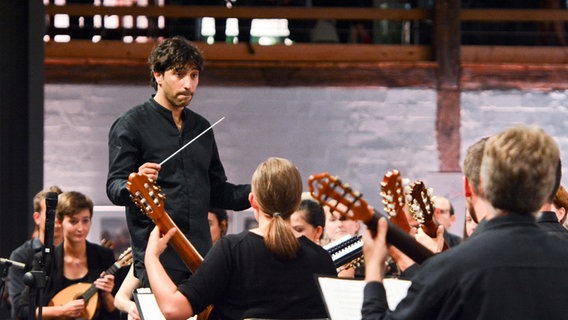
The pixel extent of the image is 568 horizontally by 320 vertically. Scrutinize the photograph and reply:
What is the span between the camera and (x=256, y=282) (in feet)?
11.2

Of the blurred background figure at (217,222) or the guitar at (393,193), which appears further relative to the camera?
the blurred background figure at (217,222)

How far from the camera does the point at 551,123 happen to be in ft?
31.2

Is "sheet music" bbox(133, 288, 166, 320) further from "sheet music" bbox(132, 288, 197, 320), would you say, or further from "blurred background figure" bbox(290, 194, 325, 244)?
"blurred background figure" bbox(290, 194, 325, 244)

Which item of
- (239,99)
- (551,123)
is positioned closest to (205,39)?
(239,99)

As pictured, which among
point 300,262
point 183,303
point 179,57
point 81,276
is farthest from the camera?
point 81,276

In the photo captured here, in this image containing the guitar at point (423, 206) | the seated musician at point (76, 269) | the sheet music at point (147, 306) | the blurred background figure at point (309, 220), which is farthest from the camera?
the seated musician at point (76, 269)

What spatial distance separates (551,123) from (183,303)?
6.84 metres

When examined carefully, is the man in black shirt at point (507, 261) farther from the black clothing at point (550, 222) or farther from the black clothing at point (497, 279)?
the black clothing at point (550, 222)

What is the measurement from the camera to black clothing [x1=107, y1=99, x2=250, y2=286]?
4016 mm

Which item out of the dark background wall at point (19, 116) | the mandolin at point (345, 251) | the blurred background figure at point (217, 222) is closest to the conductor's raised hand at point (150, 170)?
the mandolin at point (345, 251)

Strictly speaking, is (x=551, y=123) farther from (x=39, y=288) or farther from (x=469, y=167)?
(x=469, y=167)

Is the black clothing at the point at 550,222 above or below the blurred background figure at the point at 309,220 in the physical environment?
above

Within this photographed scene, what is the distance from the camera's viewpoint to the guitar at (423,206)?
3.35 meters

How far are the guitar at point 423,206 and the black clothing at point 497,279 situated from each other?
95cm
